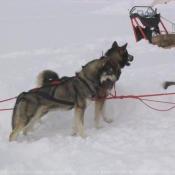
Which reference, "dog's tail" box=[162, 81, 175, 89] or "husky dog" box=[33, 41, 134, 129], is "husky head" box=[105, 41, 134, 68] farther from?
"dog's tail" box=[162, 81, 175, 89]

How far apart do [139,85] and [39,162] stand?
217 cm

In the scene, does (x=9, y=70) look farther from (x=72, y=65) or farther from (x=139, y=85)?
(x=139, y=85)

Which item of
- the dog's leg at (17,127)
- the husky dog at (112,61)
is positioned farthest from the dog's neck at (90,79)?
the dog's leg at (17,127)

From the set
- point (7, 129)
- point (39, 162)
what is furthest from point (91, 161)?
point (7, 129)

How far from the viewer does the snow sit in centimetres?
216

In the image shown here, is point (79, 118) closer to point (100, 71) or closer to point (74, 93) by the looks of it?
point (74, 93)

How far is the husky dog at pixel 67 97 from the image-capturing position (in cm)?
274

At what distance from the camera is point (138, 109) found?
358 cm

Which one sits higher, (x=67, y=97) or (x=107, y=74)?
(x=107, y=74)

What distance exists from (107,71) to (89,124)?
78 centimetres

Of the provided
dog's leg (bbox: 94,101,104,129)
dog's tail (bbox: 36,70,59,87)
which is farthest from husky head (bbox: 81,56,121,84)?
dog's tail (bbox: 36,70,59,87)

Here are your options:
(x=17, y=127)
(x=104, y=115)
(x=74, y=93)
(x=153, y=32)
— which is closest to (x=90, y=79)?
(x=74, y=93)

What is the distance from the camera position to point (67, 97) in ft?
9.72

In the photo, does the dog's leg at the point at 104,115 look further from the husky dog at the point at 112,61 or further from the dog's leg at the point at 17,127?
the dog's leg at the point at 17,127
